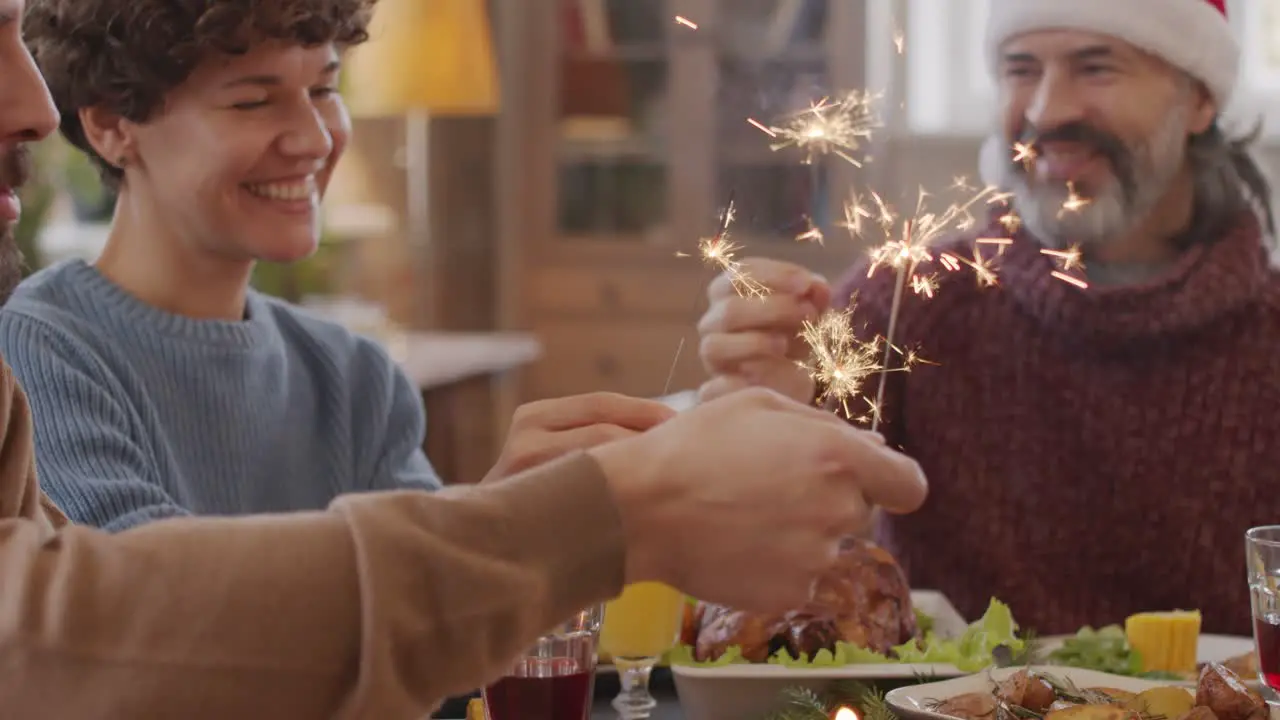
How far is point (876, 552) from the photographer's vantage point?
53.3 inches

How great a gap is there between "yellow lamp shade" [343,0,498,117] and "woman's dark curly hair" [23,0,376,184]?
2.20 metres

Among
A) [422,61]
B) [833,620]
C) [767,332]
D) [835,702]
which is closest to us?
[835,702]

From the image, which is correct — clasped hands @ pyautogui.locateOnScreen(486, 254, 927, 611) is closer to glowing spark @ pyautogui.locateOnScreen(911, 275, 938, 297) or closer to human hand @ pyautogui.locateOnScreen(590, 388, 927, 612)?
human hand @ pyautogui.locateOnScreen(590, 388, 927, 612)

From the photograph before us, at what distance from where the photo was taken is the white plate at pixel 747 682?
1.16m

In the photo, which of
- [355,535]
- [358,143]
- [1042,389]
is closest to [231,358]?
[355,535]

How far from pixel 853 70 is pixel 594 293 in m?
1.08

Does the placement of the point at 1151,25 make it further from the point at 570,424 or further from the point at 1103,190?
the point at 570,424

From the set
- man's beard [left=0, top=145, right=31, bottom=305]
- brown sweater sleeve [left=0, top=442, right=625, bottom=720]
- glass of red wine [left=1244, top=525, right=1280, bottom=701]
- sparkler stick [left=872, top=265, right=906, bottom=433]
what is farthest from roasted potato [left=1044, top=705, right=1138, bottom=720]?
man's beard [left=0, top=145, right=31, bottom=305]

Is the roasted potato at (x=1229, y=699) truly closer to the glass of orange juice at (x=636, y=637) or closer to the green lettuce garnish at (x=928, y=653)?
the green lettuce garnish at (x=928, y=653)

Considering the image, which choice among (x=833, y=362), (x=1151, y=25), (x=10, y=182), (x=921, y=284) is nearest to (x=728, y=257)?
(x=833, y=362)

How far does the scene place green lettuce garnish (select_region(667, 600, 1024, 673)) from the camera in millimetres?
1208

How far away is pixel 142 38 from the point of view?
4.83 feet

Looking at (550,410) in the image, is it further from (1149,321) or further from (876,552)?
(1149,321)

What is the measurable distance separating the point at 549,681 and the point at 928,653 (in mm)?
346
